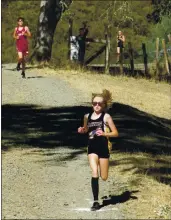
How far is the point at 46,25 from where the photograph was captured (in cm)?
2984

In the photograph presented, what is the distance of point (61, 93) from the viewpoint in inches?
855

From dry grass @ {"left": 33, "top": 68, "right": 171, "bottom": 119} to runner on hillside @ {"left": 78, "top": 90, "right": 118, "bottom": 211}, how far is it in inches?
483

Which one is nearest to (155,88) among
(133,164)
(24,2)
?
(133,164)

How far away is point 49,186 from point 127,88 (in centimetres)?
1524

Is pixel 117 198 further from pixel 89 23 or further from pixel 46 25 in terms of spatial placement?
pixel 89 23

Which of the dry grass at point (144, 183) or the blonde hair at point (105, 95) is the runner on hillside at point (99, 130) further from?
the dry grass at point (144, 183)

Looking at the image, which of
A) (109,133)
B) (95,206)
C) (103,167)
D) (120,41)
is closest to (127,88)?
(120,41)

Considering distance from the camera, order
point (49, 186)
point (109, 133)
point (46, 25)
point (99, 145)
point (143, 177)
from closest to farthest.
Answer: point (109, 133)
point (99, 145)
point (49, 186)
point (143, 177)
point (46, 25)

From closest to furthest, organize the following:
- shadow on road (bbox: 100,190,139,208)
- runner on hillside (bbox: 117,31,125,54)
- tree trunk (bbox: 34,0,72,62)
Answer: shadow on road (bbox: 100,190,139,208), tree trunk (bbox: 34,0,72,62), runner on hillside (bbox: 117,31,125,54)

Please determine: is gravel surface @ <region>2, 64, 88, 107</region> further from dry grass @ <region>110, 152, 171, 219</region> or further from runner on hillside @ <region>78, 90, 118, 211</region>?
runner on hillside @ <region>78, 90, 118, 211</region>

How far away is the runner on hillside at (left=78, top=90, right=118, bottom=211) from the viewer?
8289 mm

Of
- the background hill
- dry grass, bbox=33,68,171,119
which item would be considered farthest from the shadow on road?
the background hill

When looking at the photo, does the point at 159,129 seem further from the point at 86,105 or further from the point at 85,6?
the point at 85,6

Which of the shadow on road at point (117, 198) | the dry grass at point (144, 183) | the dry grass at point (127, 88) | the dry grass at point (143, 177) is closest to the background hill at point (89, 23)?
the dry grass at point (127, 88)
